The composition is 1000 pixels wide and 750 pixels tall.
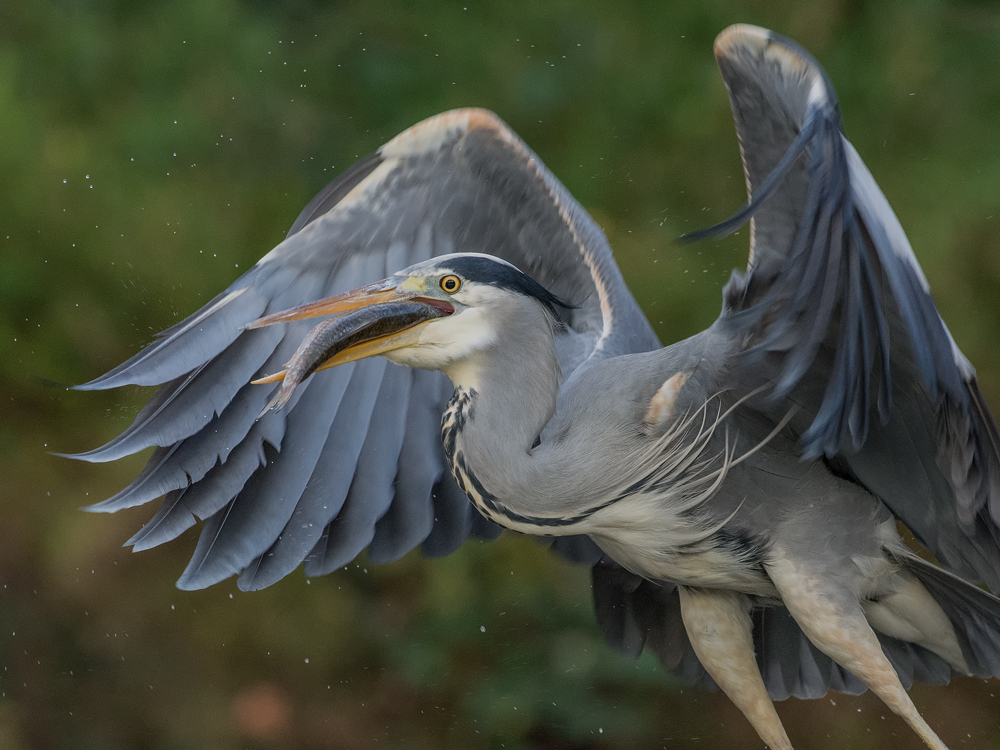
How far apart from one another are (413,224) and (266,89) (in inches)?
64.1

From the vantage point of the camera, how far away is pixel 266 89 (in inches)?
143

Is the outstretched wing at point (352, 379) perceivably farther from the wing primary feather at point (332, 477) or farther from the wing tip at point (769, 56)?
the wing tip at point (769, 56)

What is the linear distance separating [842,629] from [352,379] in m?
1.03

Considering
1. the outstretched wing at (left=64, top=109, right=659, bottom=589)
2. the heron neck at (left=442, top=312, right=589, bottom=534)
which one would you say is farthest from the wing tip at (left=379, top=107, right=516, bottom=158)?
the heron neck at (left=442, top=312, right=589, bottom=534)

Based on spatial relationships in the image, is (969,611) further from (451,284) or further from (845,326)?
(451,284)

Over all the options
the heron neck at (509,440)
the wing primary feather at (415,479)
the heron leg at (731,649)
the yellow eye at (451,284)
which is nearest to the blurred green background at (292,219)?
the wing primary feather at (415,479)

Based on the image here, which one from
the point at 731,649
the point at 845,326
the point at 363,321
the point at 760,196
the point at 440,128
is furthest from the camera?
the point at 440,128

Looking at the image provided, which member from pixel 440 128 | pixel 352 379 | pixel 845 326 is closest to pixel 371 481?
pixel 352 379

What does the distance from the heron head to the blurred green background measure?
5.70 ft

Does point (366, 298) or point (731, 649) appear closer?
point (366, 298)

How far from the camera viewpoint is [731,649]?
6.42 ft

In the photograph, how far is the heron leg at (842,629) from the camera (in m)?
1.79

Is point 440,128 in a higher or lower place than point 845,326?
higher

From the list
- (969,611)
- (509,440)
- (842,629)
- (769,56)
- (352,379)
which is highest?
(769,56)
